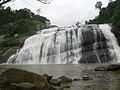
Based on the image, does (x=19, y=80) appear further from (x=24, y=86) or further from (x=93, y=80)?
(x=93, y=80)

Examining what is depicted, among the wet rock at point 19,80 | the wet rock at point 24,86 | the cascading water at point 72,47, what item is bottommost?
the wet rock at point 24,86

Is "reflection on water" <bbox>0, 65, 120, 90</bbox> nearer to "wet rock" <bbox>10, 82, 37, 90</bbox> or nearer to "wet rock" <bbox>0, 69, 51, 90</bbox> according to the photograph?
"wet rock" <bbox>0, 69, 51, 90</bbox>

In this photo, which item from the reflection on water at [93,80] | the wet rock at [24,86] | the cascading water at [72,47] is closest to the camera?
the wet rock at [24,86]

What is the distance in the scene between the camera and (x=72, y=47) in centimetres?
4644

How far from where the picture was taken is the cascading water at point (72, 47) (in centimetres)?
4323

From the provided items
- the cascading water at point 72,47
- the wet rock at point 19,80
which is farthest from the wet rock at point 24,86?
the cascading water at point 72,47

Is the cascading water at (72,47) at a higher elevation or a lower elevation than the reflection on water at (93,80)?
higher

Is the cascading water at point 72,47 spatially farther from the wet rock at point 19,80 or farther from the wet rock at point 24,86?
the wet rock at point 24,86

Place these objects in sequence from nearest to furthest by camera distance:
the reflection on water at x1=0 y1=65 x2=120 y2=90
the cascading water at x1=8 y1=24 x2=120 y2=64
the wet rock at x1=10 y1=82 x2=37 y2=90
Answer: the wet rock at x1=10 y1=82 x2=37 y2=90 < the reflection on water at x1=0 y1=65 x2=120 y2=90 < the cascading water at x1=8 y1=24 x2=120 y2=64

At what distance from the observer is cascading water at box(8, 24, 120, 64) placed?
4323 cm

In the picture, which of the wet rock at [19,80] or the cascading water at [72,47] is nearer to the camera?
the wet rock at [19,80]

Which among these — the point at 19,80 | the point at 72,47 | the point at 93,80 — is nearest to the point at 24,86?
the point at 19,80

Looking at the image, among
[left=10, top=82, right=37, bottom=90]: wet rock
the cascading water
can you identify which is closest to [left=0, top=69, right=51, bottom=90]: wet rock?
[left=10, top=82, right=37, bottom=90]: wet rock

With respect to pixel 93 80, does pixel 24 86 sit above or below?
below
